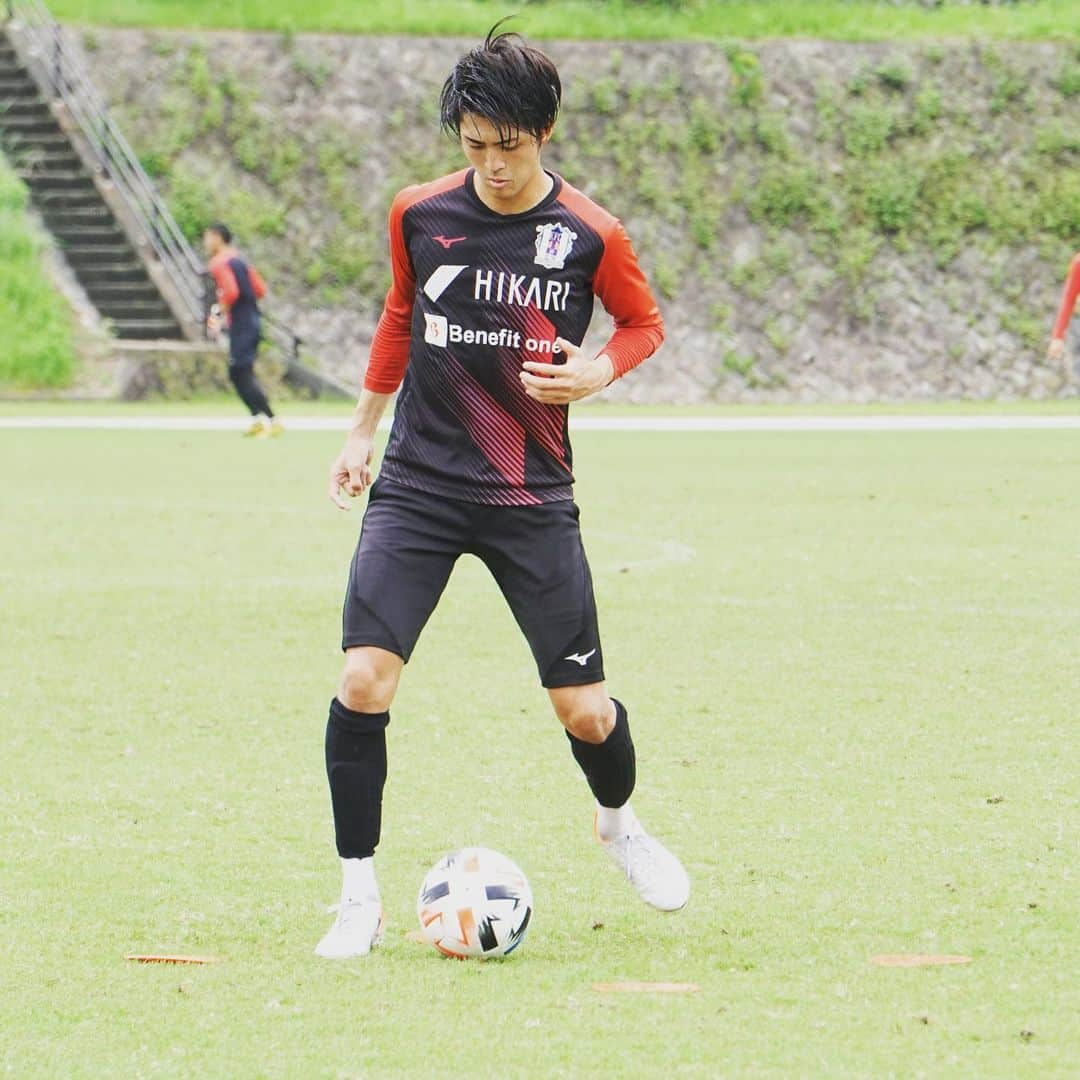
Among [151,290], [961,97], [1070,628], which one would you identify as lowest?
[151,290]

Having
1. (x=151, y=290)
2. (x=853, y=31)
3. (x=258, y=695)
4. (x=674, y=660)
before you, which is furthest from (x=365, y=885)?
(x=853, y=31)

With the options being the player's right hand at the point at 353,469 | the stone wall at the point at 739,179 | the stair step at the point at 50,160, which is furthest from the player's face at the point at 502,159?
the stone wall at the point at 739,179

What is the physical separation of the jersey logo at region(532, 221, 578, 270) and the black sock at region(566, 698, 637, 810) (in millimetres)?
1154

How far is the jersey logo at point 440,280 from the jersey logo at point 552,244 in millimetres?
192

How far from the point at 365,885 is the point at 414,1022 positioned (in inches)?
29.7

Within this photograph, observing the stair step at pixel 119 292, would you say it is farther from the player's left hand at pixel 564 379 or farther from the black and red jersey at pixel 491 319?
the player's left hand at pixel 564 379

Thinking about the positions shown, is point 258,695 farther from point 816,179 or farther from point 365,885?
point 816,179

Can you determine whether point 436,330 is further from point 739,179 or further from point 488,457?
point 739,179

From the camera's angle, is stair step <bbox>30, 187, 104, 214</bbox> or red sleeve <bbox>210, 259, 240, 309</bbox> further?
stair step <bbox>30, 187, 104, 214</bbox>

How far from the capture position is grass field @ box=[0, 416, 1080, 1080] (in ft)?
14.4

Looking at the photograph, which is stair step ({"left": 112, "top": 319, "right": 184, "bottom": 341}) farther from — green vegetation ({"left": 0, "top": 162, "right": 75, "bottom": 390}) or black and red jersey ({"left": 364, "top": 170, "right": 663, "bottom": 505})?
→ black and red jersey ({"left": 364, "top": 170, "right": 663, "bottom": 505})

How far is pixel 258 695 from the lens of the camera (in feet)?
29.0

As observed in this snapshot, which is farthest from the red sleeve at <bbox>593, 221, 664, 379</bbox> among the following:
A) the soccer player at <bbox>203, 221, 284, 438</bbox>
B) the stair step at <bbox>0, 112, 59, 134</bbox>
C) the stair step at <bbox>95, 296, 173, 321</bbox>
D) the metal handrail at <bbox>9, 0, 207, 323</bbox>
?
the stair step at <bbox>0, 112, 59, 134</bbox>

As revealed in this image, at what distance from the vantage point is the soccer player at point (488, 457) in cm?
528
